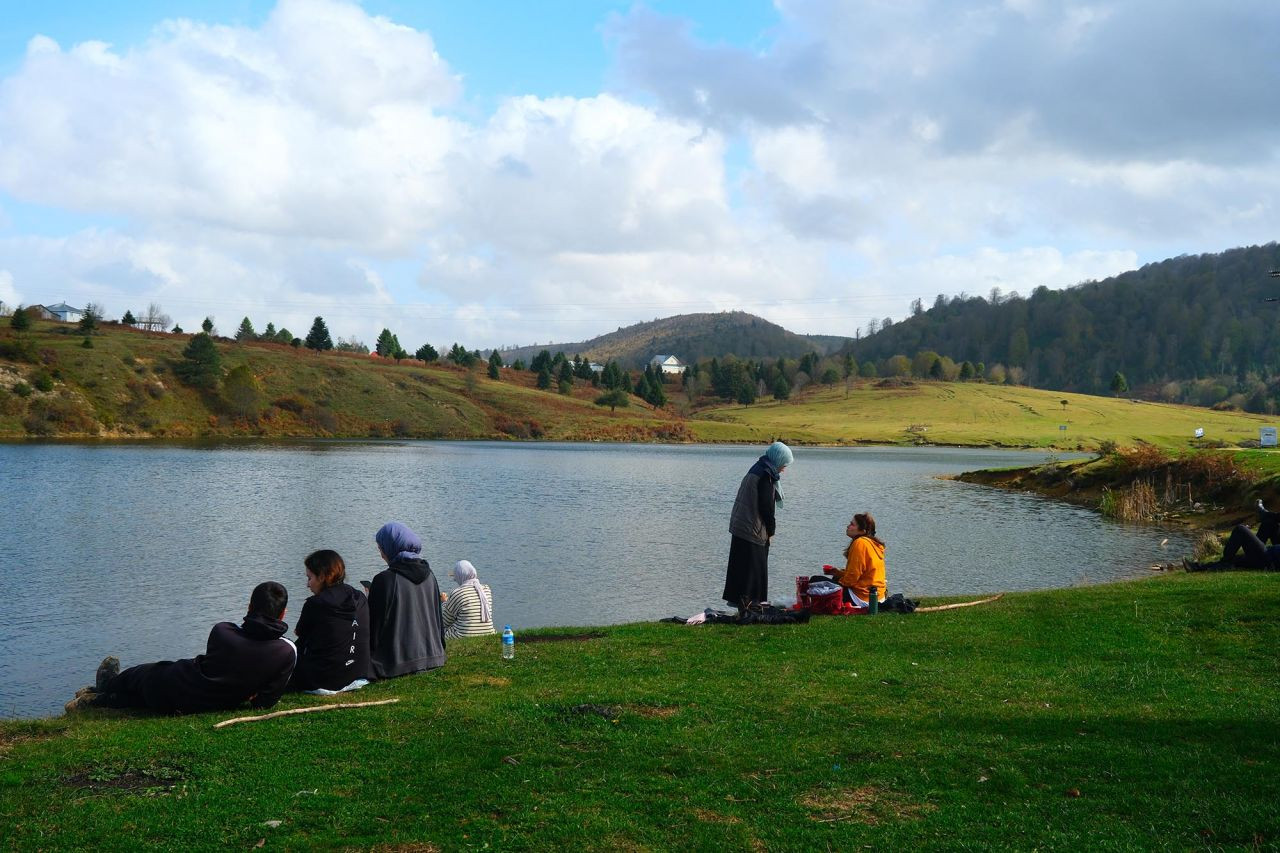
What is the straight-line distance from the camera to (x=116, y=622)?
763 inches

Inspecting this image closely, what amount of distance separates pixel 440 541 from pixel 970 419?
128 metres

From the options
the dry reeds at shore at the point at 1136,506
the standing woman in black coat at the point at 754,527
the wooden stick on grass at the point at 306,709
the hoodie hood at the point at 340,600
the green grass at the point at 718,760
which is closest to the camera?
the green grass at the point at 718,760

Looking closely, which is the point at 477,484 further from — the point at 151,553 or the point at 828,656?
the point at 828,656

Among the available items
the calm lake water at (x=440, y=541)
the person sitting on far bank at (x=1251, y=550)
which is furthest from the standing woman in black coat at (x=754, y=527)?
the person sitting on far bank at (x=1251, y=550)

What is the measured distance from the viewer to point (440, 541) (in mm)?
32125

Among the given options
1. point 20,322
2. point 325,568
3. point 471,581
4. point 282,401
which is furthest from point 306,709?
point 20,322

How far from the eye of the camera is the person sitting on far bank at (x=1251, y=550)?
61.4 feet

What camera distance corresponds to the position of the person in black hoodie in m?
10.6

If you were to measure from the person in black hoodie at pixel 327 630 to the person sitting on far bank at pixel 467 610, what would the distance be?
169 inches

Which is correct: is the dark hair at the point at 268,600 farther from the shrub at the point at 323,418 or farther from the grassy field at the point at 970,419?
the shrub at the point at 323,418

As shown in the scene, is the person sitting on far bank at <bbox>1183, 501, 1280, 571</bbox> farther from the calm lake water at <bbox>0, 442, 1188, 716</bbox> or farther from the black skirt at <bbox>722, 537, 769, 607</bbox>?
the black skirt at <bbox>722, 537, 769, 607</bbox>

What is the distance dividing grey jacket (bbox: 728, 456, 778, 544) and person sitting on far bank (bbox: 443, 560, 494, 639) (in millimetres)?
4459

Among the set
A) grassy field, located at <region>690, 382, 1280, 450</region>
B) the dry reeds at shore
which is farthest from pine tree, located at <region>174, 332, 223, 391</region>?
the dry reeds at shore

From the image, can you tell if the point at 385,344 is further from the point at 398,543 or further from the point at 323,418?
the point at 398,543
